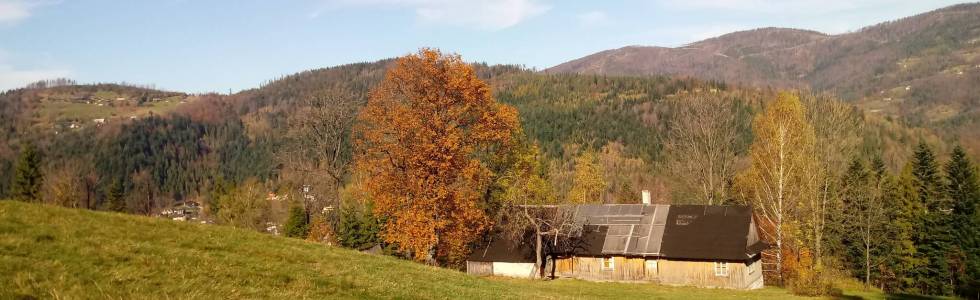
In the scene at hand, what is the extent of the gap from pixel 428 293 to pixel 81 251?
882cm

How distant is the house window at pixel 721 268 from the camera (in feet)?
148

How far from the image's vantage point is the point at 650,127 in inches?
7441

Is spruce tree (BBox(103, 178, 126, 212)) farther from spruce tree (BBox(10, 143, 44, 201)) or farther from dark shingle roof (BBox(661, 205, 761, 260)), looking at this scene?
dark shingle roof (BBox(661, 205, 761, 260))

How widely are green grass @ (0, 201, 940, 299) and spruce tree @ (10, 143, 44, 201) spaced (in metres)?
61.0

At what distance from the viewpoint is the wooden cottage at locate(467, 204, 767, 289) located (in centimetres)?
4544

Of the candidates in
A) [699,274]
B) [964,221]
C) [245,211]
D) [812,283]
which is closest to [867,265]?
[964,221]

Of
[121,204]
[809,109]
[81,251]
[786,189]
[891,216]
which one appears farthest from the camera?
[121,204]

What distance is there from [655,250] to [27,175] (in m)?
66.7

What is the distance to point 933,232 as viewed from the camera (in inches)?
2297

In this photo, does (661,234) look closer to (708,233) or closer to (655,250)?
(655,250)

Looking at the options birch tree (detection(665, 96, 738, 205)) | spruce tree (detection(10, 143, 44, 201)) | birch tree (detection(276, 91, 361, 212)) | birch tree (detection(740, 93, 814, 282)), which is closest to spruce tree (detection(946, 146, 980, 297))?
birch tree (detection(740, 93, 814, 282))

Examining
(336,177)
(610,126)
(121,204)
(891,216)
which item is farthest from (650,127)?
(336,177)

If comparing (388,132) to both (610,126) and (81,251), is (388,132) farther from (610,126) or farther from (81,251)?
(610,126)

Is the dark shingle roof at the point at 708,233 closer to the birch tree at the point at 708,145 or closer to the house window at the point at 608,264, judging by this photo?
the house window at the point at 608,264
